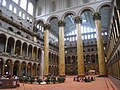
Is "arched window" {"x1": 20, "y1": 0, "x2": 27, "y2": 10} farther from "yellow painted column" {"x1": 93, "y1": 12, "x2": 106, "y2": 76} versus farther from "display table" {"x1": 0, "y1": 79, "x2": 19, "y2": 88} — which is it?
"display table" {"x1": 0, "y1": 79, "x2": 19, "y2": 88}

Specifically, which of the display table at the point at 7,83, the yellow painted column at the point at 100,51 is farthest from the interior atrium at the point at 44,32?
the display table at the point at 7,83

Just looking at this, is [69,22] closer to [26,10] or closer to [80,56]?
[26,10]

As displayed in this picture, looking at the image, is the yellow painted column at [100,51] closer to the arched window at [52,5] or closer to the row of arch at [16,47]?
the arched window at [52,5]

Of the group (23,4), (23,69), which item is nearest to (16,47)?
(23,69)

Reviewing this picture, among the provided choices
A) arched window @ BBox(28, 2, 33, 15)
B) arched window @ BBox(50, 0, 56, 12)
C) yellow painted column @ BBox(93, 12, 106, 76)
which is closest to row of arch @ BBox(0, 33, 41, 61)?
arched window @ BBox(28, 2, 33, 15)

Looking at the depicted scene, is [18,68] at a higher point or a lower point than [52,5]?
lower

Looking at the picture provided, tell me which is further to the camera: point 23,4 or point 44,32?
point 23,4

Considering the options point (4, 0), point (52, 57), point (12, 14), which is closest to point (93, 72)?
point (52, 57)

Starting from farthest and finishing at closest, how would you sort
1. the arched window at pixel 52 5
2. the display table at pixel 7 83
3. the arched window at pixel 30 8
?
the arched window at pixel 30 8, the arched window at pixel 52 5, the display table at pixel 7 83

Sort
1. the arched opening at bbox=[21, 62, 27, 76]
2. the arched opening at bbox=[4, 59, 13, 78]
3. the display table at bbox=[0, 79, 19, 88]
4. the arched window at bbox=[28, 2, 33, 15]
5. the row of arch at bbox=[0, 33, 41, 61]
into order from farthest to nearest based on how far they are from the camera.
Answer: the arched window at bbox=[28, 2, 33, 15], the arched opening at bbox=[21, 62, 27, 76], the row of arch at bbox=[0, 33, 41, 61], the arched opening at bbox=[4, 59, 13, 78], the display table at bbox=[0, 79, 19, 88]

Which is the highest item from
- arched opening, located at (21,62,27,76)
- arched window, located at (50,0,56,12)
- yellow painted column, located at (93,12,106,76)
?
arched window, located at (50,0,56,12)

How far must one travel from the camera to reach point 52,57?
4400 centimetres

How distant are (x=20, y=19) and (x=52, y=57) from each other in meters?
17.2

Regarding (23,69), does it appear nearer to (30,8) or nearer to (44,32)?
(44,32)
